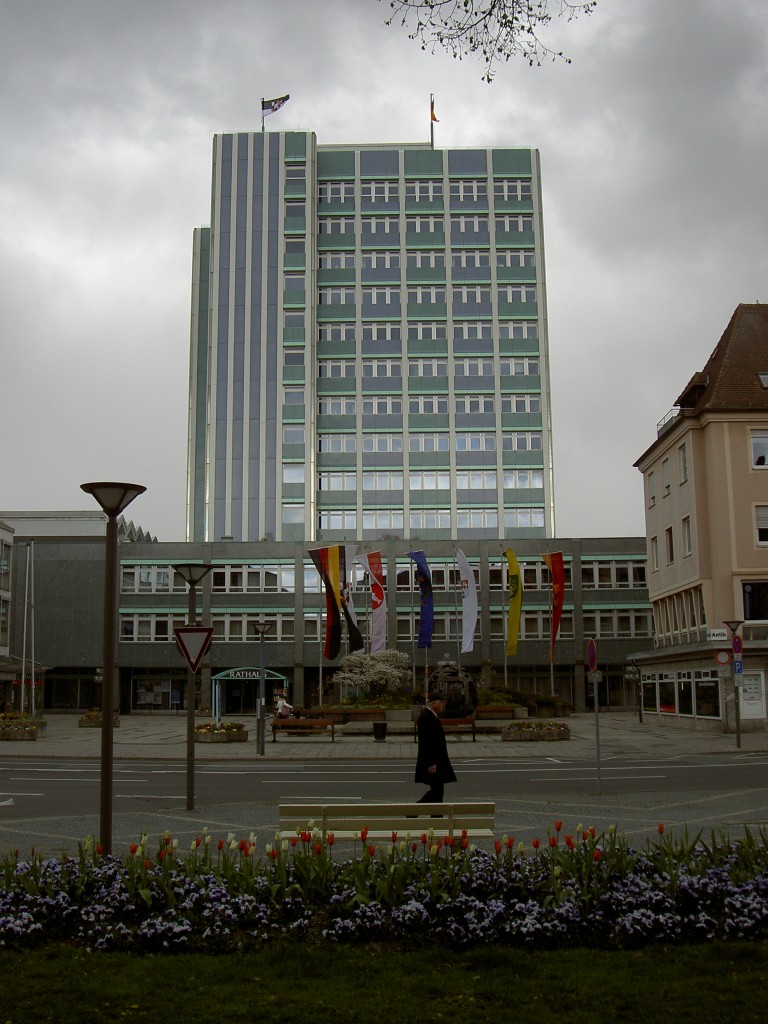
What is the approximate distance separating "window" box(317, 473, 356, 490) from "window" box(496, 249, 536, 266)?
76.0 feet

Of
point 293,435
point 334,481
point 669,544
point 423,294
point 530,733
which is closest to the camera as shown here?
point 530,733

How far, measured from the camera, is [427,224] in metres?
93.6

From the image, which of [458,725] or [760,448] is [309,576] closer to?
[458,725]

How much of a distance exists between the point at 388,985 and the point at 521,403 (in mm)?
84627

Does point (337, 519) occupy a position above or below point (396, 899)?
above

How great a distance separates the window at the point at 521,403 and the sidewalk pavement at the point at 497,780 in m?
44.4

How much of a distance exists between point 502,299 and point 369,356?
1264 centimetres

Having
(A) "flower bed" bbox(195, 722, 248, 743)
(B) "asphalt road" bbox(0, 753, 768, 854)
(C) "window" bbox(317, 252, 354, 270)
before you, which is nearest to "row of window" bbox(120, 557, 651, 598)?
(C) "window" bbox(317, 252, 354, 270)

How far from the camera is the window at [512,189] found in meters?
94.1

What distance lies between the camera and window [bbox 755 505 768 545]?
44.2 metres

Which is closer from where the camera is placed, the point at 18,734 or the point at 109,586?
the point at 109,586

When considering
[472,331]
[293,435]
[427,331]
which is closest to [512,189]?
[472,331]

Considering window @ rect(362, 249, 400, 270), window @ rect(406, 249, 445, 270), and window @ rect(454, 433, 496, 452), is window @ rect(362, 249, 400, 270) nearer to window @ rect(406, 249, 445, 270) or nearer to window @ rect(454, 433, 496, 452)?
window @ rect(406, 249, 445, 270)

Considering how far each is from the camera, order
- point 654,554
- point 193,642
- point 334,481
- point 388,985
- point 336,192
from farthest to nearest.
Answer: point 336,192, point 334,481, point 654,554, point 193,642, point 388,985
